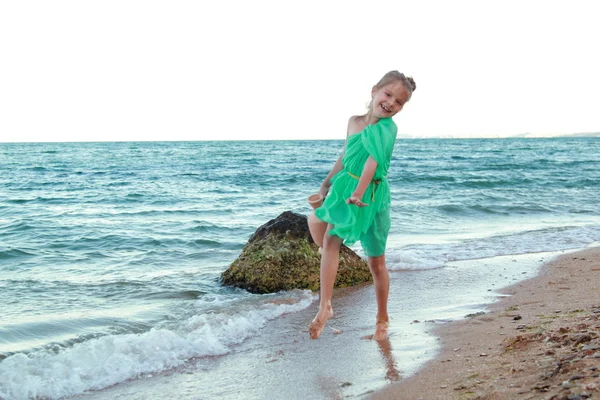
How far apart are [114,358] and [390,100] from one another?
240 cm

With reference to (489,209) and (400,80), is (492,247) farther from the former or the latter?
(400,80)

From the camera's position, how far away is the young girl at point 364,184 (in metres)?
3.59

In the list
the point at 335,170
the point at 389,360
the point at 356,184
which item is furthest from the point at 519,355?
the point at 335,170

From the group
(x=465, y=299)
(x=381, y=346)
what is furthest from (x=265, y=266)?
(x=381, y=346)

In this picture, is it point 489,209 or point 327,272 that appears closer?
point 327,272

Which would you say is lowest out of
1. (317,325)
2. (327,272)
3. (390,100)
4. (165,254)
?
(165,254)

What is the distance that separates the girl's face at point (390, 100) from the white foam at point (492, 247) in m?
3.97

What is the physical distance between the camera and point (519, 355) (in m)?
3.05

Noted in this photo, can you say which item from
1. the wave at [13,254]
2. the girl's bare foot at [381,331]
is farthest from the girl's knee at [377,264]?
the wave at [13,254]

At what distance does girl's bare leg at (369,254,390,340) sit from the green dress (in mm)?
288

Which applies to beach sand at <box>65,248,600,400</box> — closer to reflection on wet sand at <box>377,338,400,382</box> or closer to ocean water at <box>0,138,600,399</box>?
reflection on wet sand at <box>377,338,400,382</box>

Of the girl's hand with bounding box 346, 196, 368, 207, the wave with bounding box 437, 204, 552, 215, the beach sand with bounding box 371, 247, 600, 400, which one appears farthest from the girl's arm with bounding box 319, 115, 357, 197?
the wave with bounding box 437, 204, 552, 215

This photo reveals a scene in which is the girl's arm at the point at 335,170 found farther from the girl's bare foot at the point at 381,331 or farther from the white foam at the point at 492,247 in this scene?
the white foam at the point at 492,247

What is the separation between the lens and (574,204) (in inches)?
617
